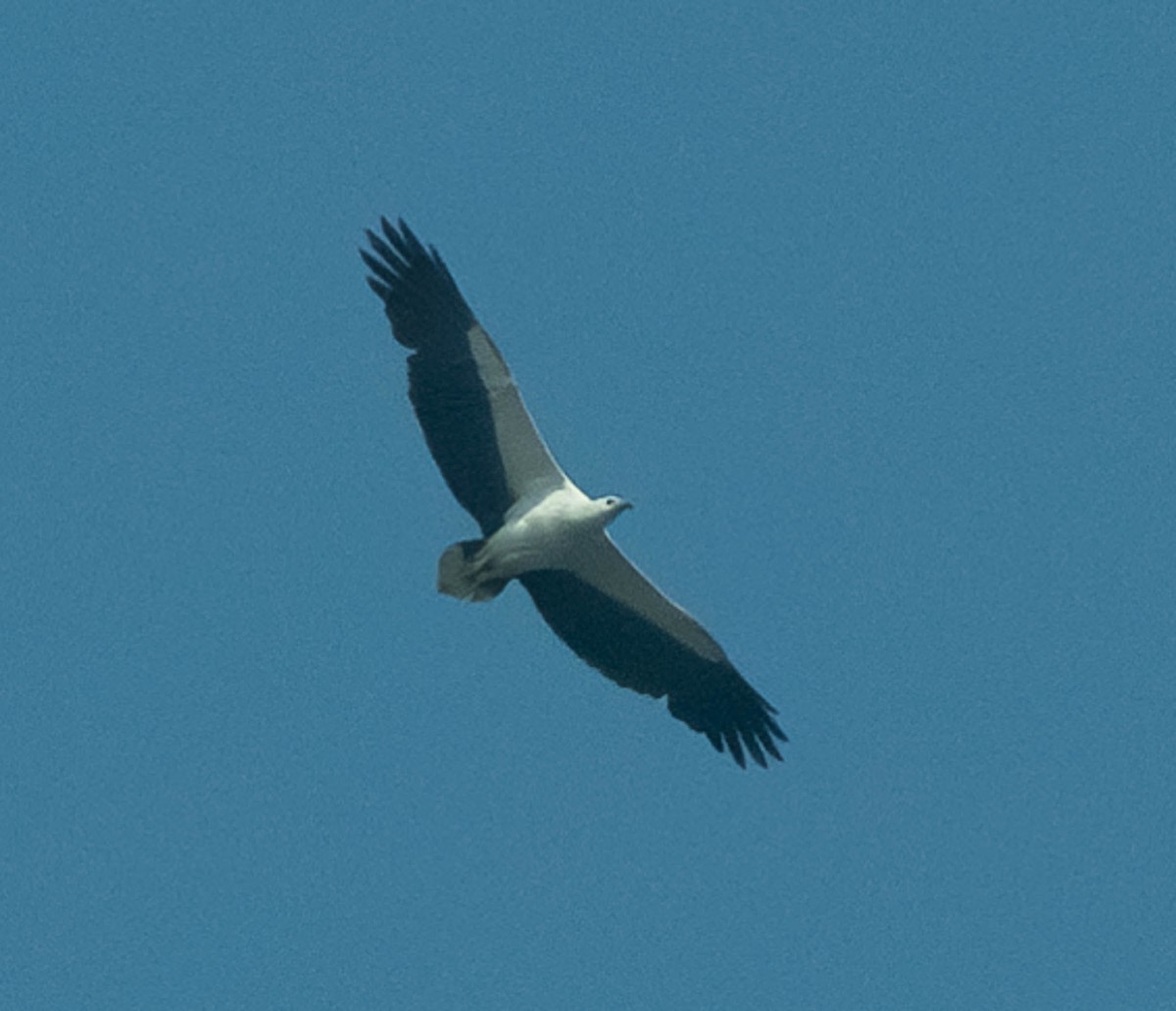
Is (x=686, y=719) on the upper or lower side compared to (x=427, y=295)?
lower

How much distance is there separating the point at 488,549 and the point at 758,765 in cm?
377

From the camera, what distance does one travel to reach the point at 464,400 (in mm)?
28594

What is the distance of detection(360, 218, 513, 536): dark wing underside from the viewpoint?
28562 millimetres

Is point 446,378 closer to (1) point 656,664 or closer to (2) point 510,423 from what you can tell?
(2) point 510,423

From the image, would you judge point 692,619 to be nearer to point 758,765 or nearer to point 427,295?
point 758,765

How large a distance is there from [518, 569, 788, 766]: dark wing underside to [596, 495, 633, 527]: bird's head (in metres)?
0.93

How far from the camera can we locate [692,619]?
96.6 ft

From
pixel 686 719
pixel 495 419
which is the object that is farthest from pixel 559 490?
pixel 686 719

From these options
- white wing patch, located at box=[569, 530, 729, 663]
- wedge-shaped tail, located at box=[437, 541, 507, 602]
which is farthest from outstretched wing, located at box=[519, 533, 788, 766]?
wedge-shaped tail, located at box=[437, 541, 507, 602]

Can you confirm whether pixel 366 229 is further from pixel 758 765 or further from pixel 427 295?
pixel 758 765

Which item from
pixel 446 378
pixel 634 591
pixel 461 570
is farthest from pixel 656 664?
pixel 446 378

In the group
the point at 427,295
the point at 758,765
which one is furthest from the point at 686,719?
the point at 427,295

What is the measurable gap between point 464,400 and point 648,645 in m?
3.08

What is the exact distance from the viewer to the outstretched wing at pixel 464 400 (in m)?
28.6
